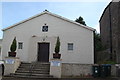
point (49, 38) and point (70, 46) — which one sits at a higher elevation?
point (49, 38)

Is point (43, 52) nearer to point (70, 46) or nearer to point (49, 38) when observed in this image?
point (49, 38)

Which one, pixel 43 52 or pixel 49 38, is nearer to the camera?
pixel 49 38

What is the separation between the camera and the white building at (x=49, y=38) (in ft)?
54.8

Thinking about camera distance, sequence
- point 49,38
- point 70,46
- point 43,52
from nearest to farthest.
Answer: point 70,46 → point 49,38 → point 43,52

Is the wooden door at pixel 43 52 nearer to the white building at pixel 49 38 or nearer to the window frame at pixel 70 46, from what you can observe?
the white building at pixel 49 38

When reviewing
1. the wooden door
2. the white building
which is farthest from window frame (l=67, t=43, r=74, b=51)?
the wooden door

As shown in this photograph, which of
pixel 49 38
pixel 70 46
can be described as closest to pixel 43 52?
pixel 49 38

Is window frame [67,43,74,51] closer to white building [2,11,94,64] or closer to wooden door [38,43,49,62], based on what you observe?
white building [2,11,94,64]

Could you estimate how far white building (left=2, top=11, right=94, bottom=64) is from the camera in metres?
16.7

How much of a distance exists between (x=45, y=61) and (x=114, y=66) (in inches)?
283

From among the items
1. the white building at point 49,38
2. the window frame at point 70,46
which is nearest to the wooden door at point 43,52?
the white building at point 49,38

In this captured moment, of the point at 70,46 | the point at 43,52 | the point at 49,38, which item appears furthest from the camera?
the point at 43,52

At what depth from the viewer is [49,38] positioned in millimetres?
17500

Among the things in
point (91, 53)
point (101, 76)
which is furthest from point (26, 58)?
point (101, 76)
